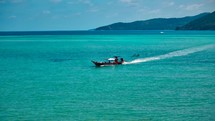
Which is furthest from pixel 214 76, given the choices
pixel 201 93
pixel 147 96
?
pixel 147 96

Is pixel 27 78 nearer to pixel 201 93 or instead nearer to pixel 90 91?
pixel 90 91

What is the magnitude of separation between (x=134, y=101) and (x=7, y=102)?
35.0 feet

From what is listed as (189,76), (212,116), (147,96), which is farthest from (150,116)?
(189,76)

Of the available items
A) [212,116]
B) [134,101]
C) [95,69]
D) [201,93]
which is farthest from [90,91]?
[95,69]

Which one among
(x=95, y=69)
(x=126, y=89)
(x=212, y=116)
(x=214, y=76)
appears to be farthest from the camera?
(x=95, y=69)

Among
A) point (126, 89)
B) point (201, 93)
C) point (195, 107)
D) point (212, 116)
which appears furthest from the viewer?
point (126, 89)

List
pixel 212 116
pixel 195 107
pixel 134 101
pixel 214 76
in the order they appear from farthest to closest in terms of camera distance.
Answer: pixel 214 76
pixel 134 101
pixel 195 107
pixel 212 116

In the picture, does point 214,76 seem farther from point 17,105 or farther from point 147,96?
point 17,105

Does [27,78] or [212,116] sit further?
[27,78]

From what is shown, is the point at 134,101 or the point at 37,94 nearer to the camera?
the point at 134,101

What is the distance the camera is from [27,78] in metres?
52.0

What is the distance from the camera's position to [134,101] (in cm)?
3662

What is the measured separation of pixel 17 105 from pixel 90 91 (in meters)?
8.30

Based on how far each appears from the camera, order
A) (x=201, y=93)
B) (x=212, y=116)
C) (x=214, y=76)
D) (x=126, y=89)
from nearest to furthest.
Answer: (x=212, y=116) < (x=201, y=93) < (x=126, y=89) < (x=214, y=76)
